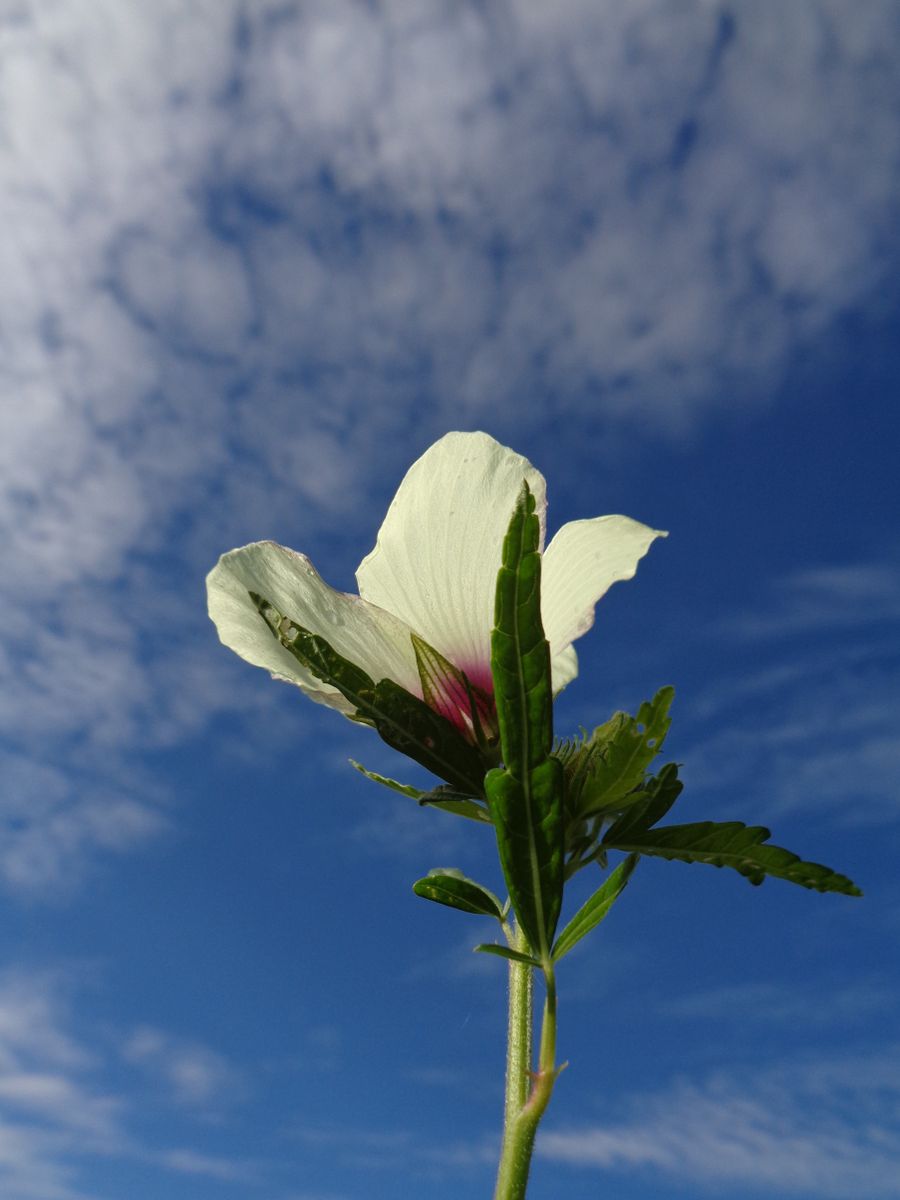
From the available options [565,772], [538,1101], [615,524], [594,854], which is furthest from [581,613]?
[538,1101]

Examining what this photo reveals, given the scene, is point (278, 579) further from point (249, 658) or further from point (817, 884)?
point (817, 884)

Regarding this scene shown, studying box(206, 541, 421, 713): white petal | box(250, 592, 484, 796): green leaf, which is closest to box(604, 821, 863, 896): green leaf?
box(250, 592, 484, 796): green leaf

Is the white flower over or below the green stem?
over

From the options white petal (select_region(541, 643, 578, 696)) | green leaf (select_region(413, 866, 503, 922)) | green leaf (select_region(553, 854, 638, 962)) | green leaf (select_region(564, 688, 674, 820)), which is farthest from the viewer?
white petal (select_region(541, 643, 578, 696))

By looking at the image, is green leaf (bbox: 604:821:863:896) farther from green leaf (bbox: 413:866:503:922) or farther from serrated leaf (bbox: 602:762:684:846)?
green leaf (bbox: 413:866:503:922)

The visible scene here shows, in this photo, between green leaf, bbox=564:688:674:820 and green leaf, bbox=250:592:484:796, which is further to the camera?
green leaf, bbox=250:592:484:796

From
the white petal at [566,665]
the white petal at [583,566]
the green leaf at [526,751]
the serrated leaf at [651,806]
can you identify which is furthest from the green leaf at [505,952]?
the white petal at [566,665]

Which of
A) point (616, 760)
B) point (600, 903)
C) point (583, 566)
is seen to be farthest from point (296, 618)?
point (600, 903)

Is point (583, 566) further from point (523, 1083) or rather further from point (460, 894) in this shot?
point (523, 1083)
